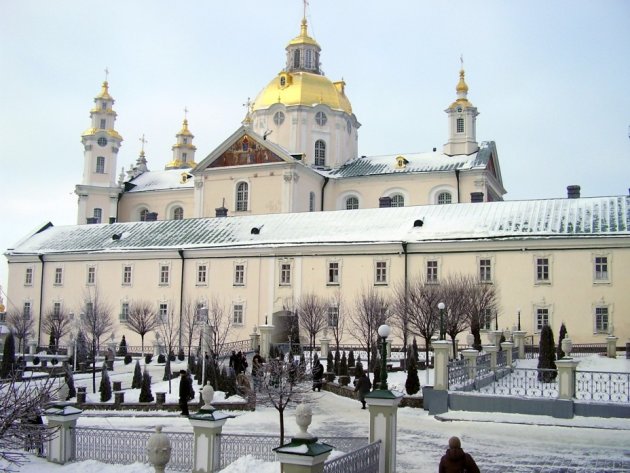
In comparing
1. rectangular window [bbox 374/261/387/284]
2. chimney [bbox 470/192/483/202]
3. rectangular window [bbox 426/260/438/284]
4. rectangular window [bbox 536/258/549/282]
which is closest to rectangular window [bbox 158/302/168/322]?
rectangular window [bbox 374/261/387/284]

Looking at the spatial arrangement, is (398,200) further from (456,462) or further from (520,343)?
(456,462)

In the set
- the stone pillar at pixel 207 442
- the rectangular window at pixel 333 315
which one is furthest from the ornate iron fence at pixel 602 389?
the rectangular window at pixel 333 315

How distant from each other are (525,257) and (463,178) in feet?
56.9

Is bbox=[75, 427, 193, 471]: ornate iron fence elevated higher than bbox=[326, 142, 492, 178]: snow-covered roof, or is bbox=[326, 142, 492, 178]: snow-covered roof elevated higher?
bbox=[326, 142, 492, 178]: snow-covered roof

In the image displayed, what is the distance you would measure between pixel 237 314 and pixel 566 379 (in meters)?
24.2

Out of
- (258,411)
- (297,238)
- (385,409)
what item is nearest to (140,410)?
(258,411)

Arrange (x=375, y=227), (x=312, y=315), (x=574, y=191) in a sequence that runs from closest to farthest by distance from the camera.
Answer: (x=312, y=315) < (x=375, y=227) < (x=574, y=191)

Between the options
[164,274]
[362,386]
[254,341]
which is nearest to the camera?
[362,386]

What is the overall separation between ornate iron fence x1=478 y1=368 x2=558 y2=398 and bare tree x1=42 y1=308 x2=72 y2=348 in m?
26.5

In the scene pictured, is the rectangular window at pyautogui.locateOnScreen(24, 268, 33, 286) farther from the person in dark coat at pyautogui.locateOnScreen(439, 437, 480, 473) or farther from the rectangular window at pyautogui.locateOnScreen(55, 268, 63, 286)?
the person in dark coat at pyautogui.locateOnScreen(439, 437, 480, 473)

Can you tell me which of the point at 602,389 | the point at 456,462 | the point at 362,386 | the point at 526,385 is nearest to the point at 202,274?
the point at 362,386

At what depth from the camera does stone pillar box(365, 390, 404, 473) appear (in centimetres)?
1255

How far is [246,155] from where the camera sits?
5128 cm

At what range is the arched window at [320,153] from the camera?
5700 centimetres
